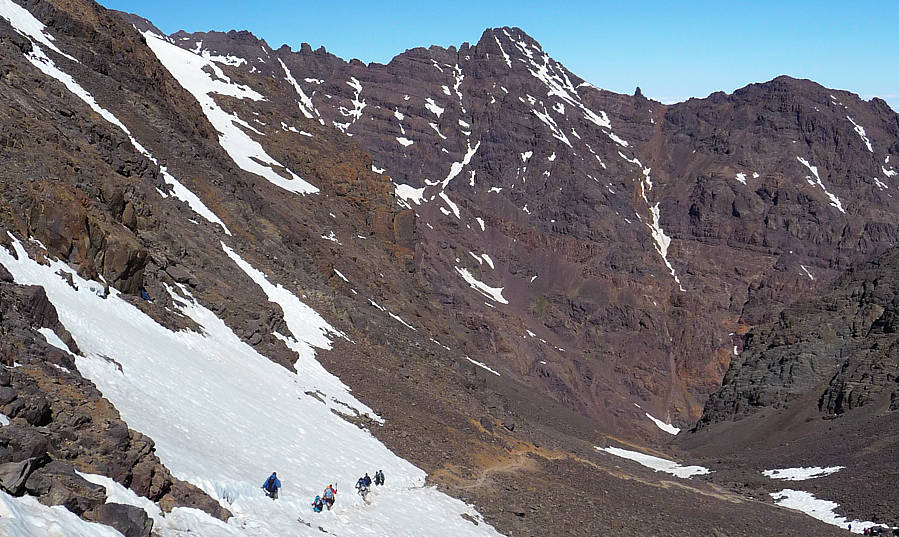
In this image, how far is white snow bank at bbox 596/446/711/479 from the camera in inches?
2423

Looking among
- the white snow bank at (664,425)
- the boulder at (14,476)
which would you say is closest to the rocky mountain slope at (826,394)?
the boulder at (14,476)

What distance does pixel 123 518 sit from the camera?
12414mm

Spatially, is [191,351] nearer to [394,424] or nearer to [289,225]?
[394,424]

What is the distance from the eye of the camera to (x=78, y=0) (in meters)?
60.5

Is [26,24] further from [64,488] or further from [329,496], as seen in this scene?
[64,488]

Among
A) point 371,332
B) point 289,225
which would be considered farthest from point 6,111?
point 289,225

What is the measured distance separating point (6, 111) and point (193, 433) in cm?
1711

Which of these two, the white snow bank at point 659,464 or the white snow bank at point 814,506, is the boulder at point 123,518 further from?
the white snow bank at point 659,464

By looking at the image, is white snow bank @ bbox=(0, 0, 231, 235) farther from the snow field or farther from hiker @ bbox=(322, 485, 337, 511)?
hiker @ bbox=(322, 485, 337, 511)

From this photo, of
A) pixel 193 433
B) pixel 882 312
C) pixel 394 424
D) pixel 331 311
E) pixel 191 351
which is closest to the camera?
pixel 193 433

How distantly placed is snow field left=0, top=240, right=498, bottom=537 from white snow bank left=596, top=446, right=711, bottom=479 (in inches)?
1449

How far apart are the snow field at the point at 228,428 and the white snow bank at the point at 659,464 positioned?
36.8 metres

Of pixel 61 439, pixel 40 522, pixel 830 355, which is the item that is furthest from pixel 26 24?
pixel 830 355

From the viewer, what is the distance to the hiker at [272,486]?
18266mm
